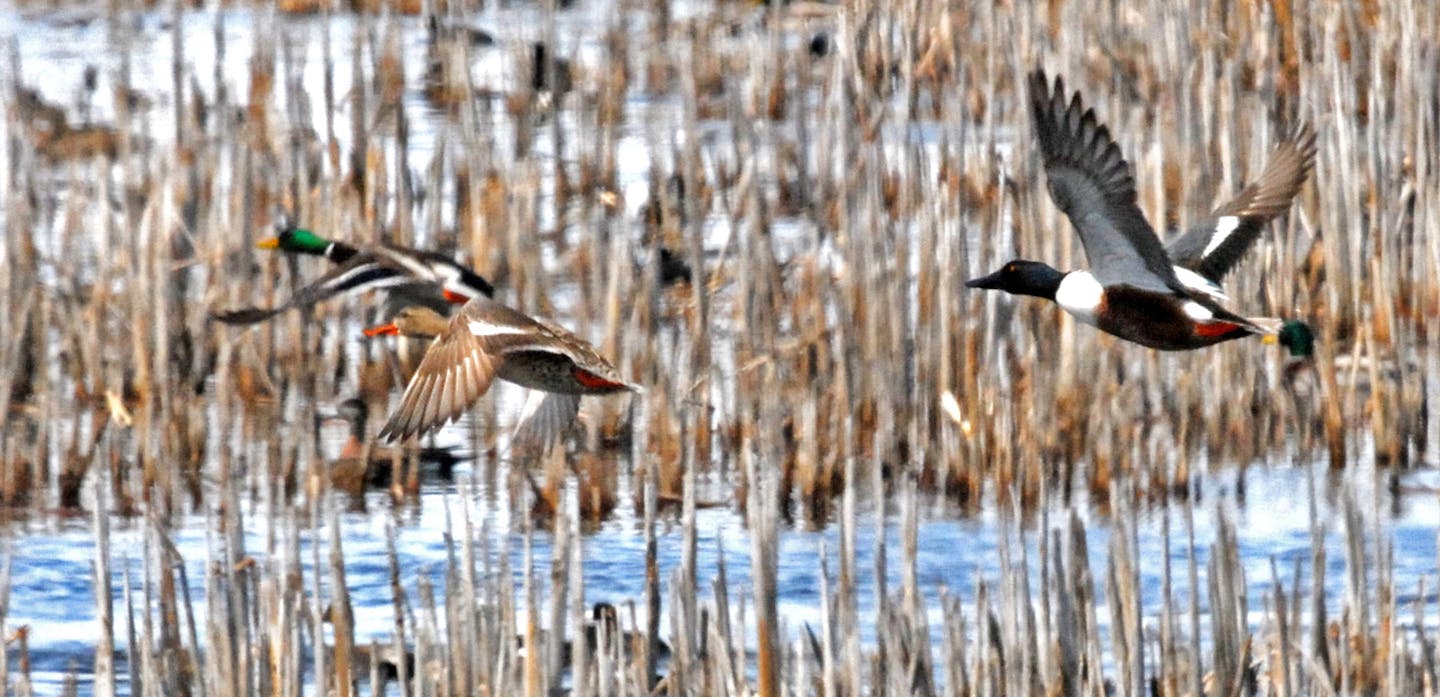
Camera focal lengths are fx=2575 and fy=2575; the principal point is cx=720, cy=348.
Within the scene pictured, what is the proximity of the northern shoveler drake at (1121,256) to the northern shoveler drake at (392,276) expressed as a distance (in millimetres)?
2051

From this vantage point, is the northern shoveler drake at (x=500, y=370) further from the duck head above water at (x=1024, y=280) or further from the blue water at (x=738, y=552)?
the duck head above water at (x=1024, y=280)

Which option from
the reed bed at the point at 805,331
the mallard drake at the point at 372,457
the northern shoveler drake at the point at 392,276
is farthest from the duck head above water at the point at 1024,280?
the northern shoveler drake at the point at 392,276

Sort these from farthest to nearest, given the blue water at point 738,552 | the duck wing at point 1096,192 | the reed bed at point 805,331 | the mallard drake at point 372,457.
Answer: the mallard drake at point 372,457 < the reed bed at point 805,331 < the blue water at point 738,552 < the duck wing at point 1096,192

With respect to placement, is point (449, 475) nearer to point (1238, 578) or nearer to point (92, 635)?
point (92, 635)

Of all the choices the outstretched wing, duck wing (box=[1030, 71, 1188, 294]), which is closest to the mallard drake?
the outstretched wing

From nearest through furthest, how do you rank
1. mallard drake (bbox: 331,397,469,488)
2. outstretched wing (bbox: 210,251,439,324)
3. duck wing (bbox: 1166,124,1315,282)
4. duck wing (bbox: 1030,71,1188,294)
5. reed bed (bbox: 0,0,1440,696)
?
duck wing (bbox: 1030,71,1188,294) → duck wing (bbox: 1166,124,1315,282) → reed bed (bbox: 0,0,1440,696) → mallard drake (bbox: 331,397,469,488) → outstretched wing (bbox: 210,251,439,324)

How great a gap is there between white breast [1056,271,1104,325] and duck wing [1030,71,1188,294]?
0.03 m

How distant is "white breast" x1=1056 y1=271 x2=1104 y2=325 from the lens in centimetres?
574

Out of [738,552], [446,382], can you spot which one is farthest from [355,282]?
[738,552]

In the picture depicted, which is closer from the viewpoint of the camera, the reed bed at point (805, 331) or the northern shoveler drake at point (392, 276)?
the reed bed at point (805, 331)

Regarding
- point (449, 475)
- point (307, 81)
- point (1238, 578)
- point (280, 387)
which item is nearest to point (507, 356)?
point (449, 475)

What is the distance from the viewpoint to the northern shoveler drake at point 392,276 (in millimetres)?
7270

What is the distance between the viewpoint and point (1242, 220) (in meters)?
6.14

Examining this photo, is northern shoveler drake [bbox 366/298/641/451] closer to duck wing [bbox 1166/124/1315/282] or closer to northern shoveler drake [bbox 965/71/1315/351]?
northern shoveler drake [bbox 965/71/1315/351]
